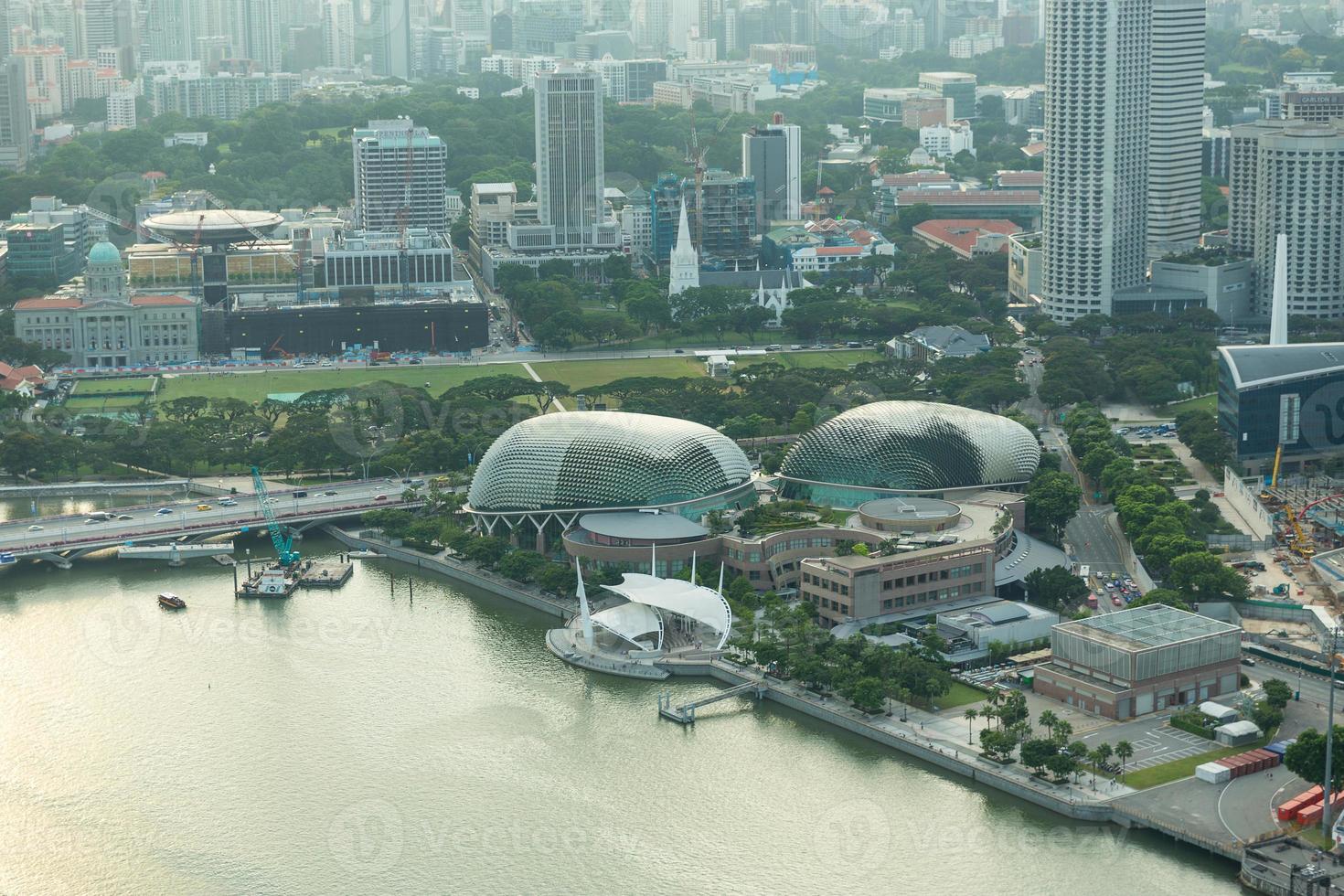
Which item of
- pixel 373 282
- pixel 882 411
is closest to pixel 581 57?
pixel 373 282

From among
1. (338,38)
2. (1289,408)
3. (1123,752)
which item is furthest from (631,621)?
(338,38)

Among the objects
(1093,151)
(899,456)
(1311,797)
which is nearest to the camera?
(1311,797)

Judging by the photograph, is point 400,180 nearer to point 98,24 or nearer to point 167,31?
point 98,24

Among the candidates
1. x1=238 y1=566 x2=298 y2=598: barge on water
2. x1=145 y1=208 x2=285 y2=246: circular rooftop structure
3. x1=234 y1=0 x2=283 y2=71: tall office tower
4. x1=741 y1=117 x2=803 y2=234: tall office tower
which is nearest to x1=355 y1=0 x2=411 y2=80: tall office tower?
x1=234 y1=0 x2=283 y2=71: tall office tower

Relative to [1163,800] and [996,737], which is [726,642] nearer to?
[996,737]

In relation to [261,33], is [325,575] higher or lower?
lower

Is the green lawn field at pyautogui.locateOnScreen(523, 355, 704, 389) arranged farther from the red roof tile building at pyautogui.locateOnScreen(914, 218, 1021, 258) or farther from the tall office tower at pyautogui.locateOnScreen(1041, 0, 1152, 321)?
the red roof tile building at pyautogui.locateOnScreen(914, 218, 1021, 258)
